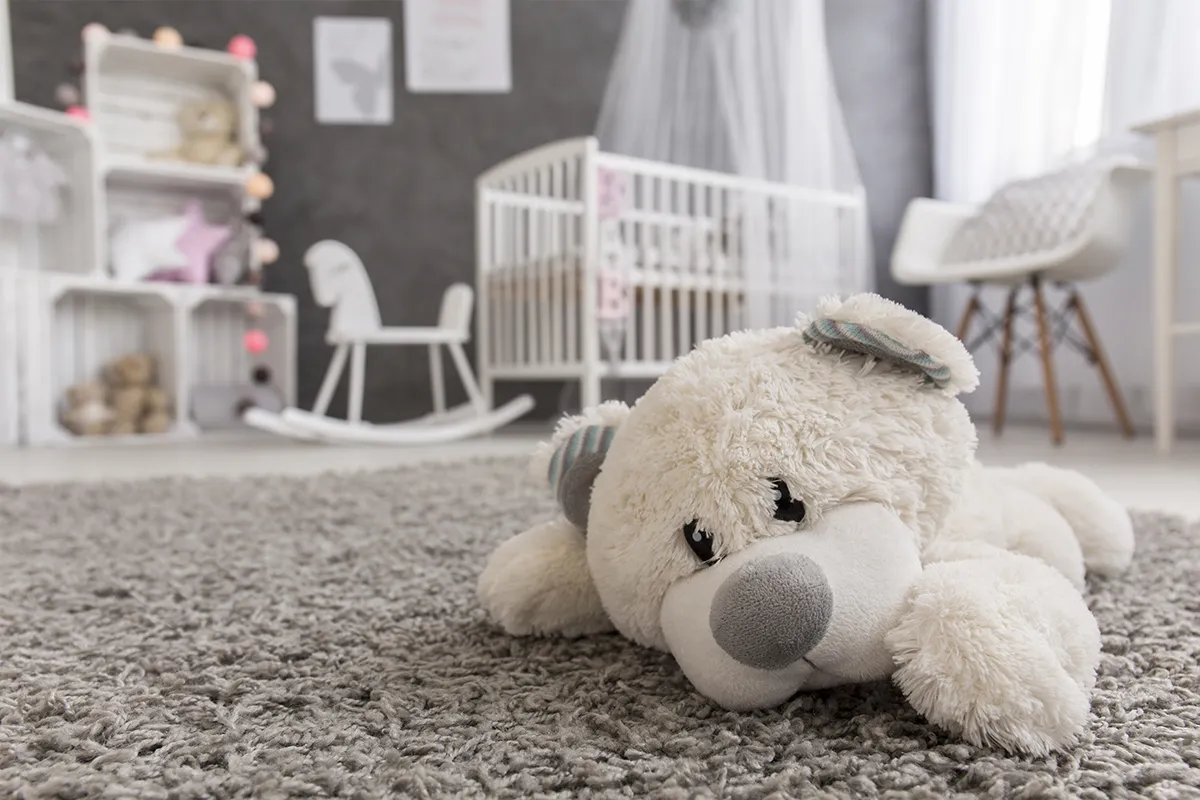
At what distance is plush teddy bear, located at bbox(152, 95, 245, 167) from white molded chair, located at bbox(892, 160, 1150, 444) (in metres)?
2.03

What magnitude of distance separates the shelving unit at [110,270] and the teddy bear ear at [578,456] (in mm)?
2301

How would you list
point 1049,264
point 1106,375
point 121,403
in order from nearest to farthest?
point 1049,264 < point 1106,375 < point 121,403

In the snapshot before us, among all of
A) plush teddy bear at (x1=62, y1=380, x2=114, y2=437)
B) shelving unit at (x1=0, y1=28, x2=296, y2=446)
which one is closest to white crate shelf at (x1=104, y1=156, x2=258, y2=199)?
shelving unit at (x1=0, y1=28, x2=296, y2=446)

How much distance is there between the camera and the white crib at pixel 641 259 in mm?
2422

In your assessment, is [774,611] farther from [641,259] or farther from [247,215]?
[247,215]

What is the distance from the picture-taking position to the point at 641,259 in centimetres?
255

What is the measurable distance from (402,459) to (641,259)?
3.09 feet

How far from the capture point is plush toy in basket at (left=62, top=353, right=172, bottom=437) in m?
2.62

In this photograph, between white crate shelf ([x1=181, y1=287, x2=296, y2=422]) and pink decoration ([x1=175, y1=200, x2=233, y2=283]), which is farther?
white crate shelf ([x1=181, y1=287, x2=296, y2=422])

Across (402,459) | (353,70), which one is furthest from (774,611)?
(353,70)

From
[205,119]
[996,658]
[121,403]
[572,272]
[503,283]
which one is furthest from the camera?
[205,119]

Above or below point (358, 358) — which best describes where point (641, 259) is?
above

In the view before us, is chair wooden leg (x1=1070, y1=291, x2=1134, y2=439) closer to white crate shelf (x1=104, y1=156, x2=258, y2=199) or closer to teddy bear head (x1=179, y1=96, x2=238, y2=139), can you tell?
white crate shelf (x1=104, y1=156, x2=258, y2=199)

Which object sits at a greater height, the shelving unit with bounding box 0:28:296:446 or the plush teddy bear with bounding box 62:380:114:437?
the shelving unit with bounding box 0:28:296:446
